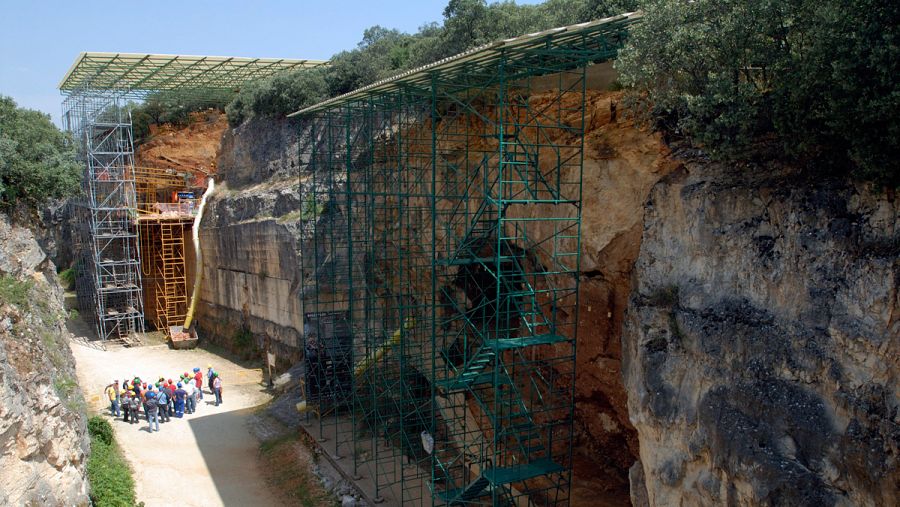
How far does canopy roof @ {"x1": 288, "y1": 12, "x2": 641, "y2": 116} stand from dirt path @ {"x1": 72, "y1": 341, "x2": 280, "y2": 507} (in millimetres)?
8235

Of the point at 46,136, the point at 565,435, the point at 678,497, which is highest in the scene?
the point at 46,136

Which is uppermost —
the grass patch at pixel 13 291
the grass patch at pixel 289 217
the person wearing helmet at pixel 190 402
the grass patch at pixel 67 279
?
the grass patch at pixel 289 217

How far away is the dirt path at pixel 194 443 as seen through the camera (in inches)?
487

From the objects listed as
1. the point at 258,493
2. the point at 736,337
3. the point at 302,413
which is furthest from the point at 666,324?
the point at 302,413

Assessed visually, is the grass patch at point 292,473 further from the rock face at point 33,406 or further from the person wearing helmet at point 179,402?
the rock face at point 33,406

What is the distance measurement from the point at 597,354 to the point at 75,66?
69.7 feet

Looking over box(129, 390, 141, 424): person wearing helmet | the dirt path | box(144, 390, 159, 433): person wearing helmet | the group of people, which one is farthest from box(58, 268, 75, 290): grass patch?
box(144, 390, 159, 433): person wearing helmet

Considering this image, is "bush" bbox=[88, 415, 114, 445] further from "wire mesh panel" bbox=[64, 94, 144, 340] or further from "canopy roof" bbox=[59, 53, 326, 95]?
"canopy roof" bbox=[59, 53, 326, 95]

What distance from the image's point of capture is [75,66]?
22.9m

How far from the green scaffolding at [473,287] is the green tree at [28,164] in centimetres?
574

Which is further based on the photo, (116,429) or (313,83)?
(313,83)

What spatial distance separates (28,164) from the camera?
46.0 feet

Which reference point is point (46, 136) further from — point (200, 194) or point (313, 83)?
point (200, 194)

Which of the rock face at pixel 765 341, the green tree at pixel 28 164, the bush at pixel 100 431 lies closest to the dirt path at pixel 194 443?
the bush at pixel 100 431
